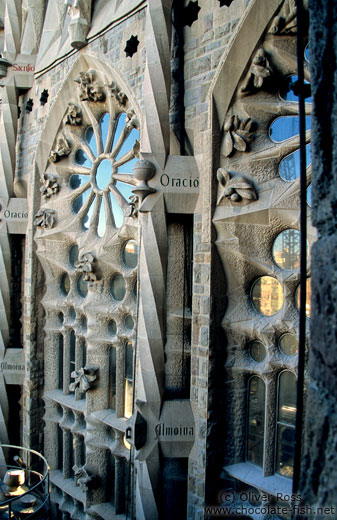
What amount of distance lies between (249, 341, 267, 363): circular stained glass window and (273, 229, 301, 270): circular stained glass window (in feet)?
2.41

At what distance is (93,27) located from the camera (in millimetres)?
5262

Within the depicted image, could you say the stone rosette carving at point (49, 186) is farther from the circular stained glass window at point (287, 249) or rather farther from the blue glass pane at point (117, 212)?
the circular stained glass window at point (287, 249)

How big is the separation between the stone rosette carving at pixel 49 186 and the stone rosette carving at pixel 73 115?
2.76 ft

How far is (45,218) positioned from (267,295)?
3767 millimetres

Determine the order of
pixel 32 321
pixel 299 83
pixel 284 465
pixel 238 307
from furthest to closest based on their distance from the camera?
pixel 32 321 < pixel 238 307 < pixel 284 465 < pixel 299 83

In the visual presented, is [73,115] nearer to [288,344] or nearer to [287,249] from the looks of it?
[287,249]

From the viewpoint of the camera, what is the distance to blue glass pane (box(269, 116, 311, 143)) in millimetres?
3621

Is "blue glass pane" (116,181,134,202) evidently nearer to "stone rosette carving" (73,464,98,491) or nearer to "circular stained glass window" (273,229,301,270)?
"circular stained glass window" (273,229,301,270)

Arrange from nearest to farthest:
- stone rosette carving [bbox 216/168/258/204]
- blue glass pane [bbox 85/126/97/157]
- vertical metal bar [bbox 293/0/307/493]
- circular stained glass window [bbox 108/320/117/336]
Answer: vertical metal bar [bbox 293/0/307/493] → stone rosette carving [bbox 216/168/258/204] → circular stained glass window [bbox 108/320/117/336] → blue glass pane [bbox 85/126/97/157]

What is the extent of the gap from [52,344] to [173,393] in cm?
309

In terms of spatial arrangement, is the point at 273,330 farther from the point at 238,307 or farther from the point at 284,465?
the point at 284,465

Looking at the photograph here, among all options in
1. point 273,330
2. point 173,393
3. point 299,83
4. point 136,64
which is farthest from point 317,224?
point 136,64

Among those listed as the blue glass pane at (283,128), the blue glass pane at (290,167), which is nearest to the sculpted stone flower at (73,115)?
the blue glass pane at (283,128)

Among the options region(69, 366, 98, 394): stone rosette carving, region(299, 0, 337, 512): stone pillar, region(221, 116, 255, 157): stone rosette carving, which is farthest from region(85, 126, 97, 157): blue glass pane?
region(299, 0, 337, 512): stone pillar
